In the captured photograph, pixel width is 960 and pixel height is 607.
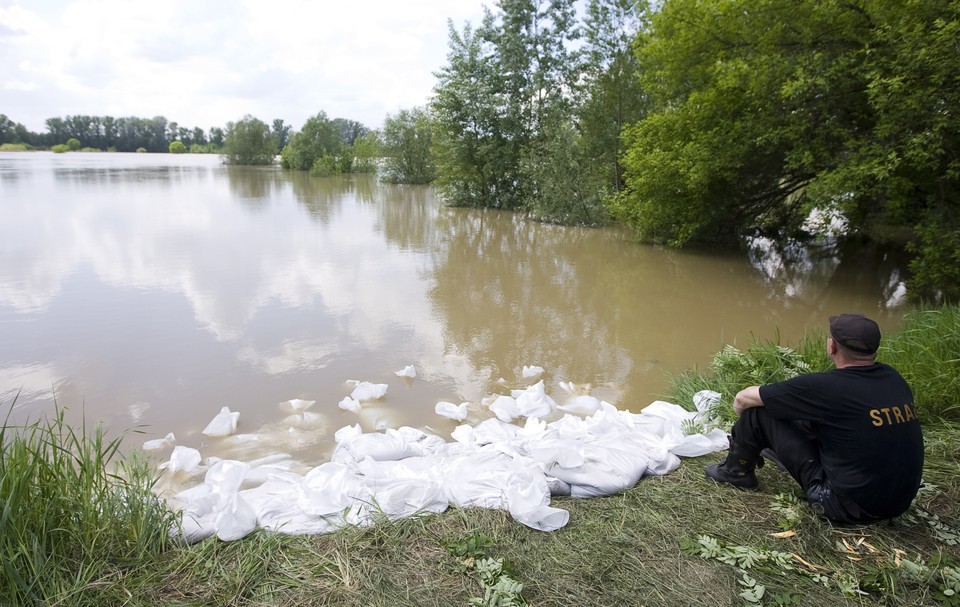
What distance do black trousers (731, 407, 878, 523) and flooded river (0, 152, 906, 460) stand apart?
2360 mm

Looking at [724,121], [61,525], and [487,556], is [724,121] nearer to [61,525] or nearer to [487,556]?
[487,556]

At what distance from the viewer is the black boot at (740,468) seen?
10.9 feet

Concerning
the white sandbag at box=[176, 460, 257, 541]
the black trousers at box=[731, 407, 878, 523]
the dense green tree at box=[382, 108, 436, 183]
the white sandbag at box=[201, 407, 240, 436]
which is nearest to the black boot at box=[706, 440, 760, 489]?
the black trousers at box=[731, 407, 878, 523]

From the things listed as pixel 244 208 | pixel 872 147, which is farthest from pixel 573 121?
pixel 244 208

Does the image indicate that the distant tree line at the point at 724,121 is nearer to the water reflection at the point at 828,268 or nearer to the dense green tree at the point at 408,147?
the water reflection at the point at 828,268

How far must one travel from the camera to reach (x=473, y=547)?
2.78 meters

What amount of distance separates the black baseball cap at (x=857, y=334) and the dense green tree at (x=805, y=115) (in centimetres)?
702

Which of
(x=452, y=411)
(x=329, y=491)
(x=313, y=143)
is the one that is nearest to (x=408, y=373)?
(x=452, y=411)

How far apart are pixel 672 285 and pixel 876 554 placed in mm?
8257

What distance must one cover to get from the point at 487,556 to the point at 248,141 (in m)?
58.6

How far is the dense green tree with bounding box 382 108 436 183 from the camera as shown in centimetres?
3378

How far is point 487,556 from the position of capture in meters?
2.74

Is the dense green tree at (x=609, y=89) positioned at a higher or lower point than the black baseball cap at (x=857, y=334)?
higher

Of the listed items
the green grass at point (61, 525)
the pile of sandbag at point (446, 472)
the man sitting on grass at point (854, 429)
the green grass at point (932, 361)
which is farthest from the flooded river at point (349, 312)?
the man sitting on grass at point (854, 429)
